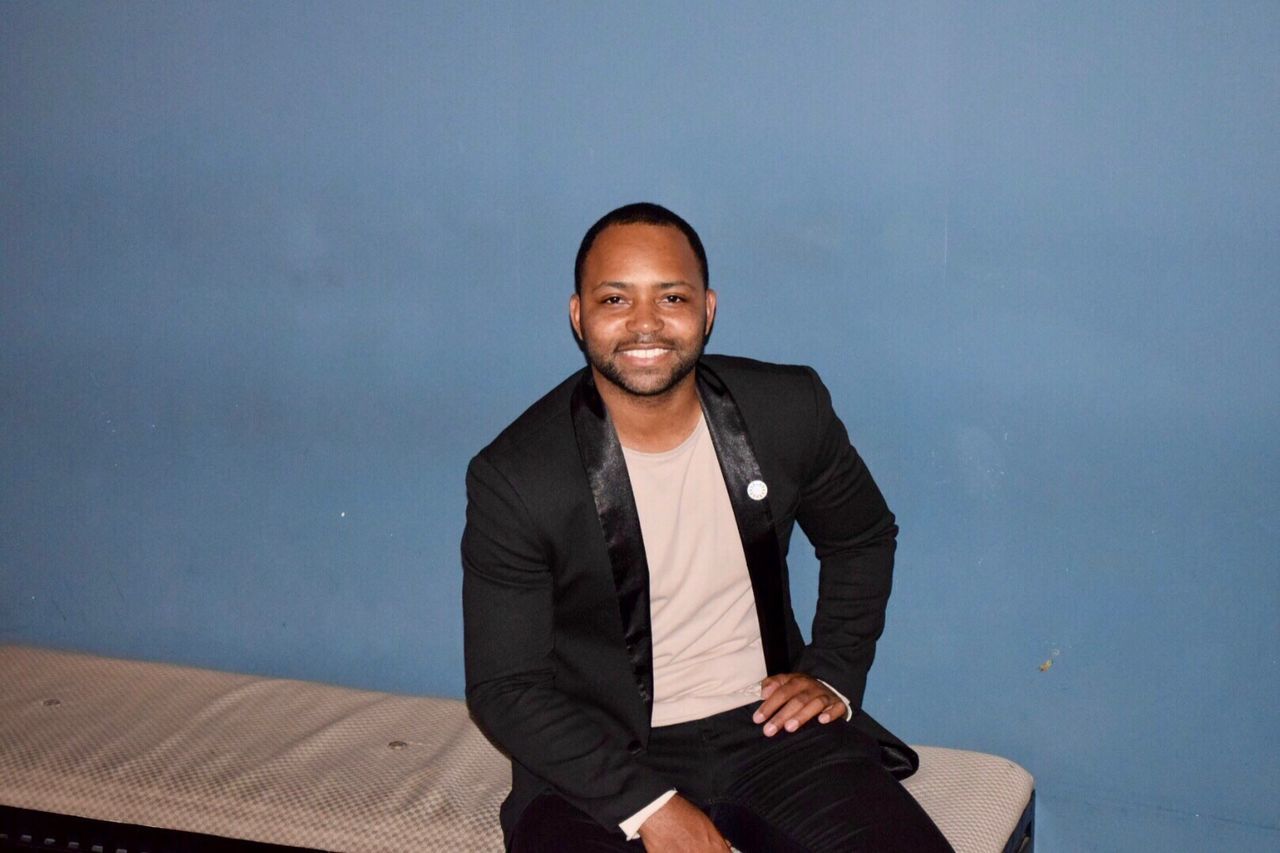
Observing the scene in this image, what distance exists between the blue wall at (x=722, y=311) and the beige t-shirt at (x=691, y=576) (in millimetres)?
404

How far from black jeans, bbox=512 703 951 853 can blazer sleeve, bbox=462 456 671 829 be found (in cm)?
5

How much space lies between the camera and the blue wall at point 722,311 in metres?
2.02

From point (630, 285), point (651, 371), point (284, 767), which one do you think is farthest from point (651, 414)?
point (284, 767)

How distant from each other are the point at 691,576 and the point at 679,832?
0.37 m

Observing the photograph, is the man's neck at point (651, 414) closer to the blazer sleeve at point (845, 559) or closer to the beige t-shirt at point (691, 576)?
the beige t-shirt at point (691, 576)

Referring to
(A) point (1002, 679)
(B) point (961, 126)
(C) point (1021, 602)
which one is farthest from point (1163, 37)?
(A) point (1002, 679)

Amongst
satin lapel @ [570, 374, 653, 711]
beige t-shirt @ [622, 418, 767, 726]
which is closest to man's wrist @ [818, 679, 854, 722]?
beige t-shirt @ [622, 418, 767, 726]

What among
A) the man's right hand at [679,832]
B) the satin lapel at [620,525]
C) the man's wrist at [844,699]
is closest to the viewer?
the man's right hand at [679,832]

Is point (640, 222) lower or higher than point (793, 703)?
higher

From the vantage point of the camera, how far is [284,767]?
7.30 ft

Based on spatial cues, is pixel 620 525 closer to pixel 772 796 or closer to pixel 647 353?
pixel 647 353

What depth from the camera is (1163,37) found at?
193cm

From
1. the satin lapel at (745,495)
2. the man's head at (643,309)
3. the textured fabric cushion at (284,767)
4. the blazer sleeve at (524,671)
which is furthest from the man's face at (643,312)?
the textured fabric cushion at (284,767)

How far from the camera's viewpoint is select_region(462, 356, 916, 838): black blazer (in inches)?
71.6
